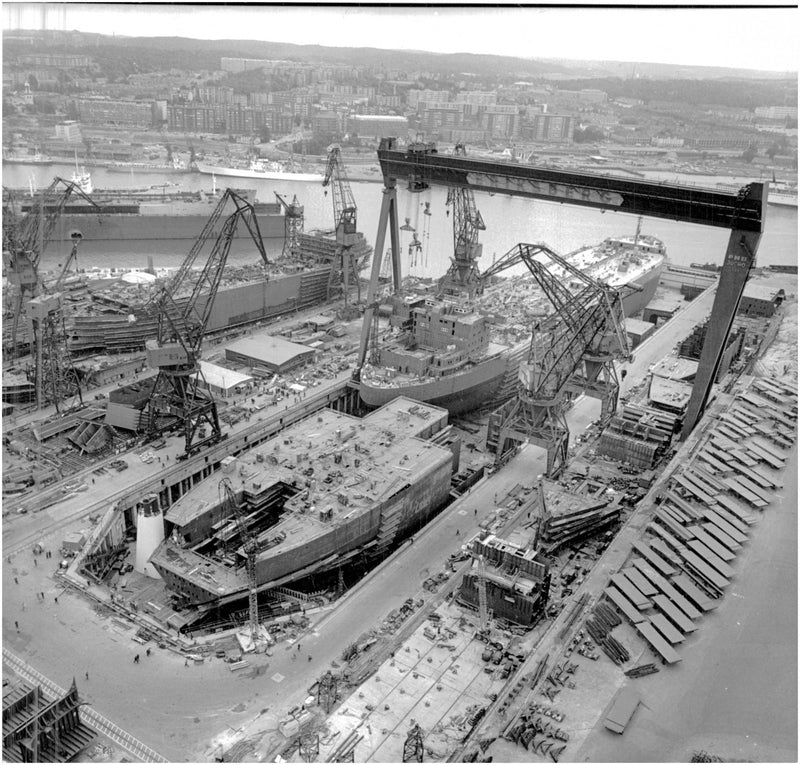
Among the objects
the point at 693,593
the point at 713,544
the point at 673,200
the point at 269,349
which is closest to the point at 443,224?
the point at 269,349

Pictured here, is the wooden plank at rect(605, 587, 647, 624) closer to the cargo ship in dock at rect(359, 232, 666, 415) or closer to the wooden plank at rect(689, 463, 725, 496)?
the wooden plank at rect(689, 463, 725, 496)

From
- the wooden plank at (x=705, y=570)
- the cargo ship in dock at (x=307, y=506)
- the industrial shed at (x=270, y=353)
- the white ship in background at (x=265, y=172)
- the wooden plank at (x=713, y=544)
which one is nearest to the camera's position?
the wooden plank at (x=705, y=570)

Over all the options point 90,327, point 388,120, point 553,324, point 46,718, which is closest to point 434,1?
point 46,718

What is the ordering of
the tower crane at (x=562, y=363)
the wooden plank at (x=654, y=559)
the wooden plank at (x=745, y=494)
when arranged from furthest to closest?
the tower crane at (x=562, y=363), the wooden plank at (x=745, y=494), the wooden plank at (x=654, y=559)

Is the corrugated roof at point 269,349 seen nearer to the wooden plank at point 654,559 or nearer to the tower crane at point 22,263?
the tower crane at point 22,263

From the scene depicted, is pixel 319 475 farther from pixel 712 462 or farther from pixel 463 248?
pixel 463 248

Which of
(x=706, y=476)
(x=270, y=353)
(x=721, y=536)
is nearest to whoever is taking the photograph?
(x=721, y=536)

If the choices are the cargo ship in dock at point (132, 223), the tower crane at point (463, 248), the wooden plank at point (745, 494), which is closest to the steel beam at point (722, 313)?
the wooden plank at point (745, 494)
